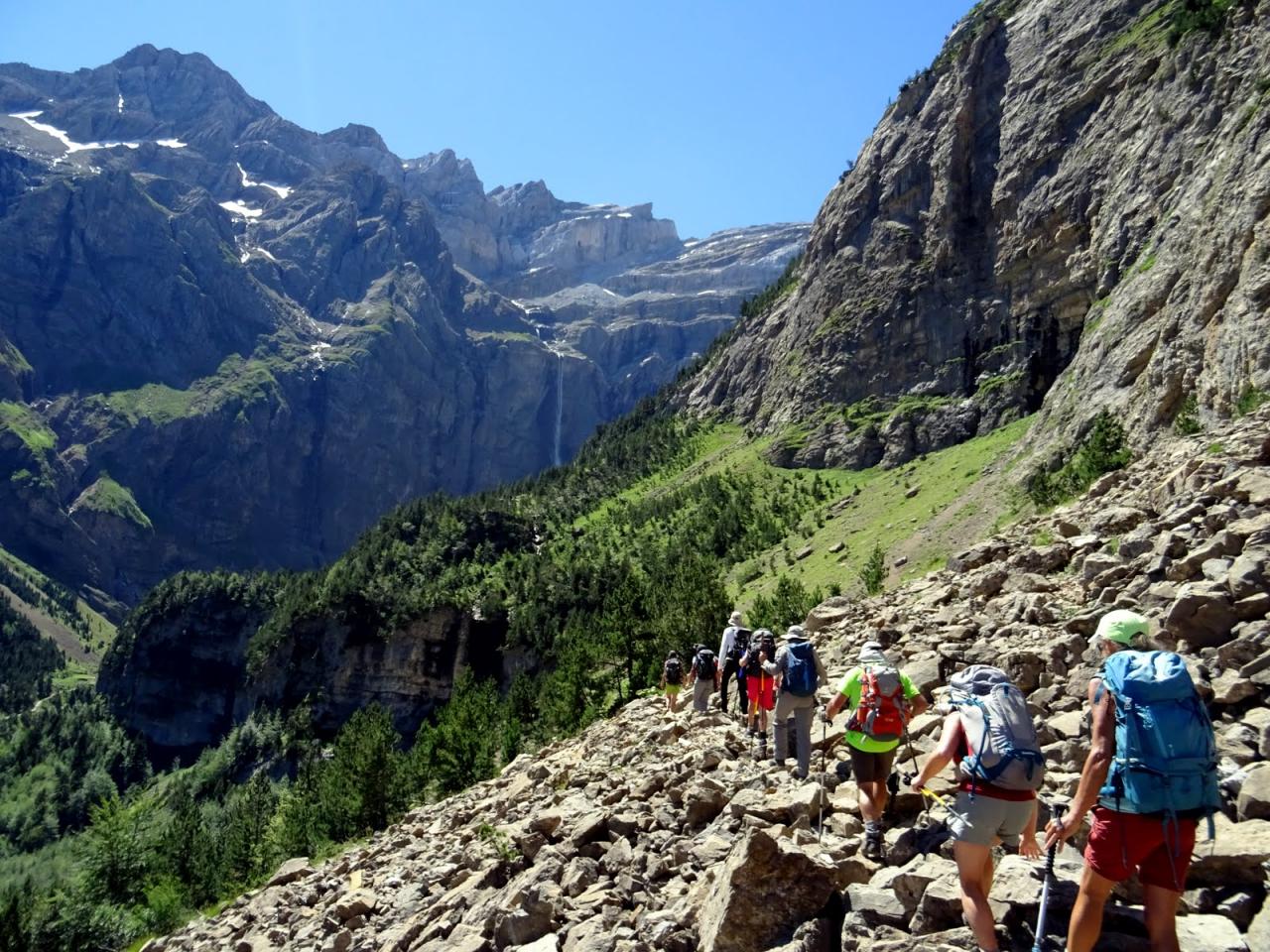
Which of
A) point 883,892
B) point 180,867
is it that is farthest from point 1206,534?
point 180,867

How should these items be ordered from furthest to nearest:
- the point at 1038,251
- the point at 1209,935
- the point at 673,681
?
the point at 1038,251, the point at 673,681, the point at 1209,935

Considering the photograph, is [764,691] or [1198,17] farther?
[1198,17]

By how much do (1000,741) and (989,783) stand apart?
0.41m

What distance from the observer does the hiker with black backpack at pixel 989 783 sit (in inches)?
301

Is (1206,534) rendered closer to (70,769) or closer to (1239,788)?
(1239,788)

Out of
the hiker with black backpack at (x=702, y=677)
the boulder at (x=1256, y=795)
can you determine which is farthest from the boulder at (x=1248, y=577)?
the hiker with black backpack at (x=702, y=677)

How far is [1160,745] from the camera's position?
6.70 meters

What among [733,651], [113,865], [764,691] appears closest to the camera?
[764,691]

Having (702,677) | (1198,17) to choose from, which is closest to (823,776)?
(702,677)

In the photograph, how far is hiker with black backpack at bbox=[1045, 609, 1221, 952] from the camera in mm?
6613

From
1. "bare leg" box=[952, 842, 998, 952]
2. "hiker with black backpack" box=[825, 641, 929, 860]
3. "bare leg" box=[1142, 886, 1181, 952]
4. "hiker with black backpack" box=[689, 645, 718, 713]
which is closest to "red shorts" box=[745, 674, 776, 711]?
"hiker with black backpack" box=[689, 645, 718, 713]

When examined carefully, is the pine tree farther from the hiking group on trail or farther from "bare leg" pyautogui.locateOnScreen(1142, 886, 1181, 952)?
"bare leg" pyautogui.locateOnScreen(1142, 886, 1181, 952)

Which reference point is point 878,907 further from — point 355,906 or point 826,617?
point 826,617

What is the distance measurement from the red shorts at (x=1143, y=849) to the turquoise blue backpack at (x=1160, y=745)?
12 cm
